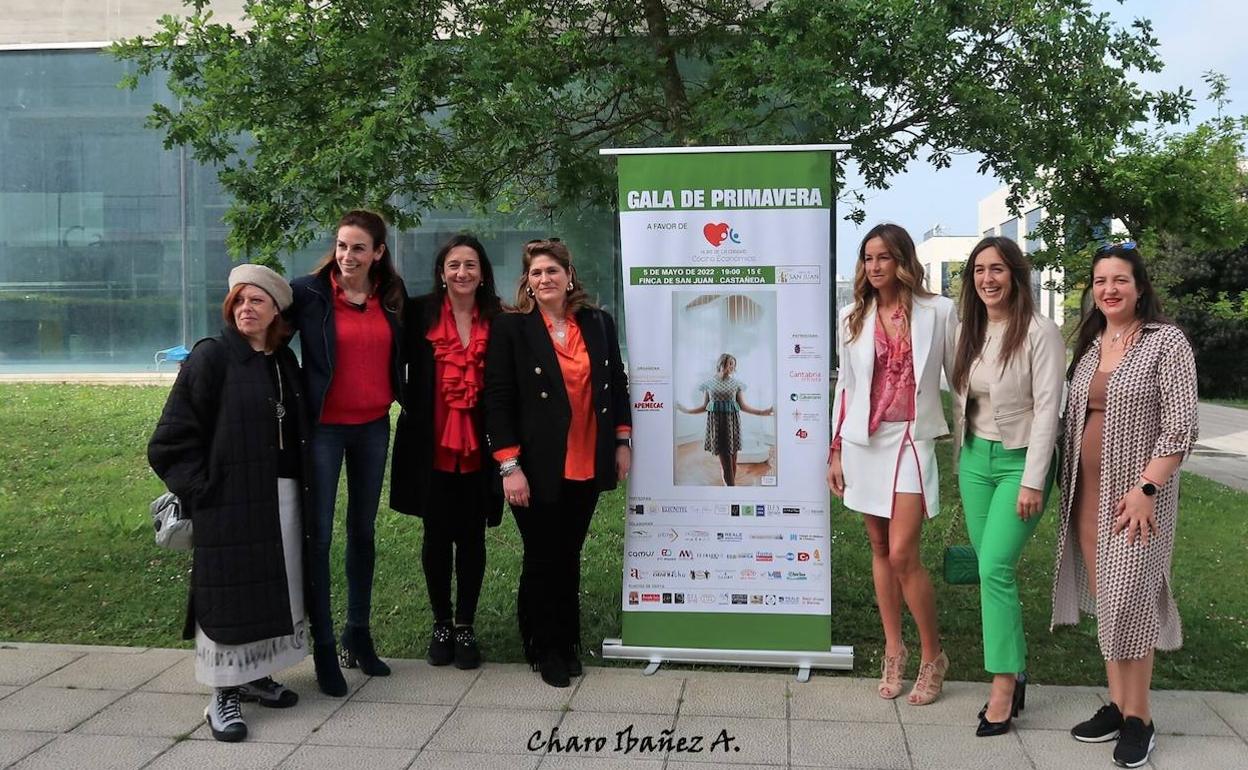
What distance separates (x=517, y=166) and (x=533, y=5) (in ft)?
3.90

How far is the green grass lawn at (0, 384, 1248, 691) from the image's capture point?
482 centimetres

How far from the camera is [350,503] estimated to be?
172 inches

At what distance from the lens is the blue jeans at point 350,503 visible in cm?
411

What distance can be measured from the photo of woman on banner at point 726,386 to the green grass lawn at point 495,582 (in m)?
1.08

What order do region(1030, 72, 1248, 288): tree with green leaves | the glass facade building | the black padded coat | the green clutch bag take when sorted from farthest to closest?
the glass facade building < region(1030, 72, 1248, 288): tree with green leaves < the green clutch bag < the black padded coat

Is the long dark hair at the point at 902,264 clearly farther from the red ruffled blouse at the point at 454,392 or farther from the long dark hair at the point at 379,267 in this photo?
the long dark hair at the point at 379,267

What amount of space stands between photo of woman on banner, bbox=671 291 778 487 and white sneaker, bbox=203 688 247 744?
2.06 meters

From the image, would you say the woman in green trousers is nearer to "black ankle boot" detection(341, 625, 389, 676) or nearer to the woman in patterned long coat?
the woman in patterned long coat

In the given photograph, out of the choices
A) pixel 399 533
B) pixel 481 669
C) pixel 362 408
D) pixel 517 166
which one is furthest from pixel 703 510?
pixel 517 166

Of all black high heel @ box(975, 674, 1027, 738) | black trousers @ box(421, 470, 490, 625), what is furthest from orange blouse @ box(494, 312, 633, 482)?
black high heel @ box(975, 674, 1027, 738)

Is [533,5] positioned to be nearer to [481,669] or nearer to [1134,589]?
[481,669]

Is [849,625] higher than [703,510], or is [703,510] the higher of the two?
[703,510]

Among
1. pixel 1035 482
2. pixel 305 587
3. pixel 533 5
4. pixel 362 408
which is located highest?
pixel 533 5

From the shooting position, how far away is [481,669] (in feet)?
14.7
